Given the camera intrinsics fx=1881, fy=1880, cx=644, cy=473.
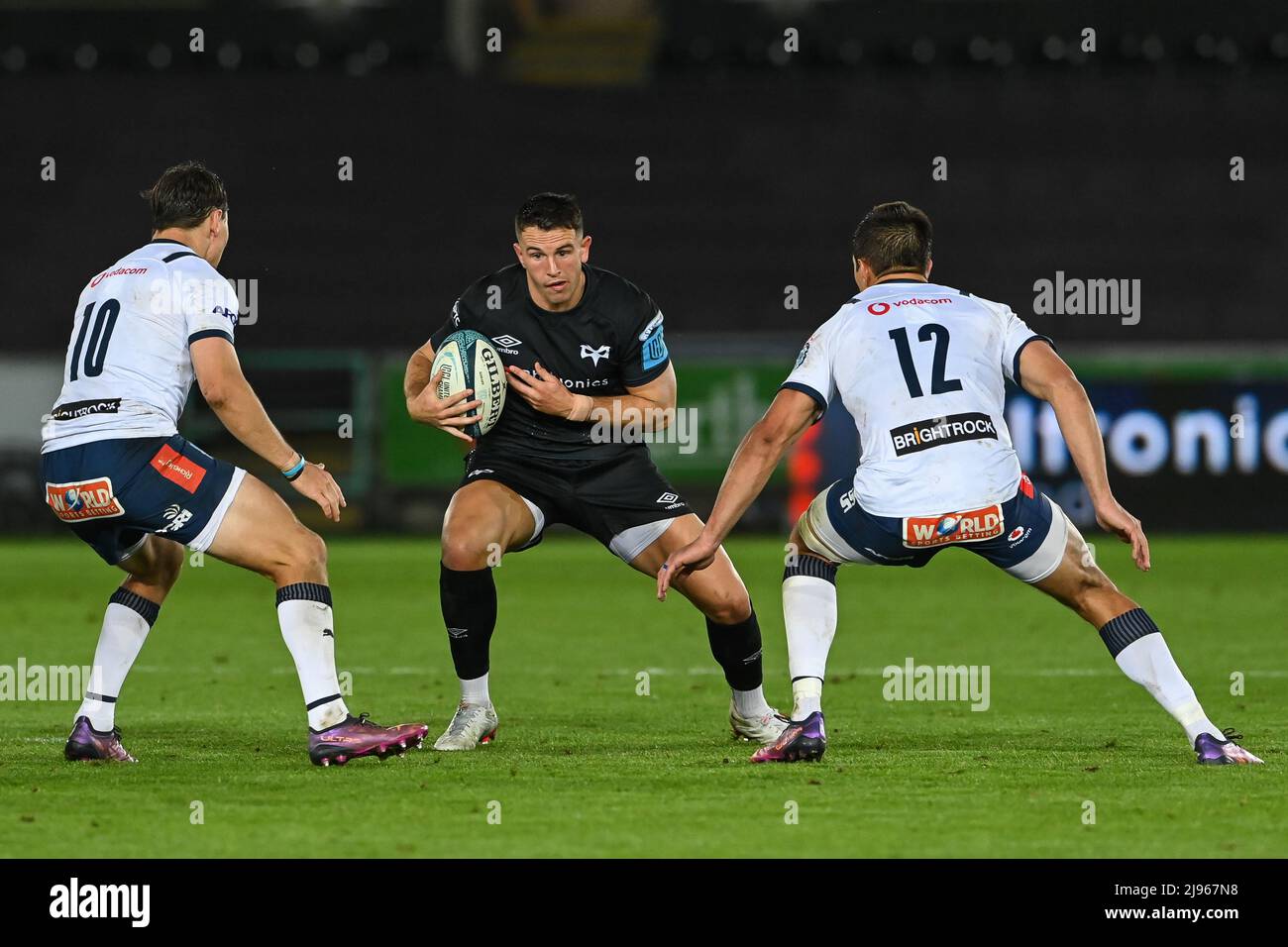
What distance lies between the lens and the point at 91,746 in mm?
6621

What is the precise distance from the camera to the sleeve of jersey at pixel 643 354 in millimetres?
7328

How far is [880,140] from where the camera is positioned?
27.1 m

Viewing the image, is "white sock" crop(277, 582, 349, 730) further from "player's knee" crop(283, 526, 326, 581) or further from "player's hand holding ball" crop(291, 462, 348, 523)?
"player's hand holding ball" crop(291, 462, 348, 523)

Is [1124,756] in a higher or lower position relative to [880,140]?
lower

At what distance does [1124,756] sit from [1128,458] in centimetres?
1316

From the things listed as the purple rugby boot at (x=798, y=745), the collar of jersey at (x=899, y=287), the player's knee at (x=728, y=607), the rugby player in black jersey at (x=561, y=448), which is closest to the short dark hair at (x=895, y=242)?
the collar of jersey at (x=899, y=287)

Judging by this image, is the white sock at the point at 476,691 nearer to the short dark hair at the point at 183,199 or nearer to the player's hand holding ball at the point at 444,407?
the player's hand holding ball at the point at 444,407

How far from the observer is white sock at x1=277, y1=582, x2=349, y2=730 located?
6.35 m

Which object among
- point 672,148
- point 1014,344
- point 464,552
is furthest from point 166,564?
point 672,148

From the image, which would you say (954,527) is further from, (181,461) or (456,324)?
(181,461)

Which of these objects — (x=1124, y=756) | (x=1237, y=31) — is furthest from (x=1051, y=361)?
(x=1237, y=31)

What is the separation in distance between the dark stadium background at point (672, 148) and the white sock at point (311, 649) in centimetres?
1797

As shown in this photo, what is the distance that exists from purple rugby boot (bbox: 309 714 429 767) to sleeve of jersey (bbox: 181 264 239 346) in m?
1.37
